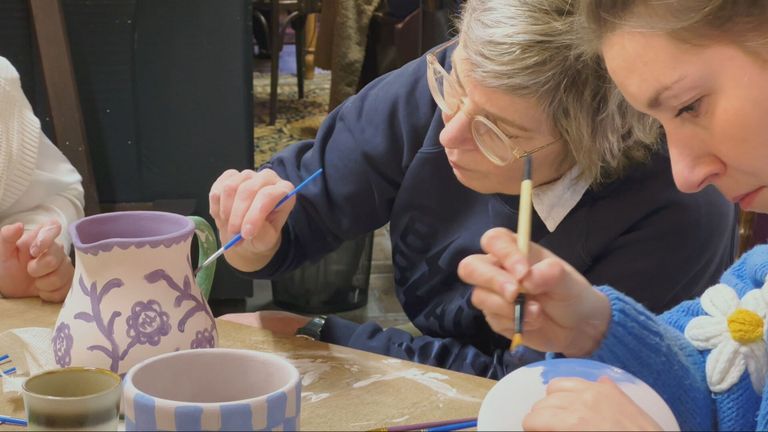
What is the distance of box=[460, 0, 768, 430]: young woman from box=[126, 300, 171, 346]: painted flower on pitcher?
307 mm

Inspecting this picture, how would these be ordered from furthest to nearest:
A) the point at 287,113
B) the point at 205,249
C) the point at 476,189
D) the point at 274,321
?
the point at 287,113 < the point at 274,321 < the point at 476,189 < the point at 205,249

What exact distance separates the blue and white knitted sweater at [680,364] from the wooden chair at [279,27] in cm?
379

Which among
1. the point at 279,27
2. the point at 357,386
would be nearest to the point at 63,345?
the point at 357,386

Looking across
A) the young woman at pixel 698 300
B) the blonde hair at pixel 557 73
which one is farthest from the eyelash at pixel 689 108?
the blonde hair at pixel 557 73

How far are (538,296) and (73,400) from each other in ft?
1.46

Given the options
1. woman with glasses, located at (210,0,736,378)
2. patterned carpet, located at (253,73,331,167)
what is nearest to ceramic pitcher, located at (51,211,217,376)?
woman with glasses, located at (210,0,736,378)

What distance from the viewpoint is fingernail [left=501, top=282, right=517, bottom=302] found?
0.85 m

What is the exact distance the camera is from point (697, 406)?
1.01 metres

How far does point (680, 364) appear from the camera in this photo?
3.33 feet

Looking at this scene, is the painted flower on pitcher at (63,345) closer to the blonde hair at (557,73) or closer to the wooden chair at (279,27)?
the blonde hair at (557,73)

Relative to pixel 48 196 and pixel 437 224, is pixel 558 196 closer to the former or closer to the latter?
pixel 437 224

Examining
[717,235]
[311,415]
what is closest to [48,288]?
[311,415]

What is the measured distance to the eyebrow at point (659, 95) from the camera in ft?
2.93

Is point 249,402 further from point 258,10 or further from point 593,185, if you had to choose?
point 258,10
